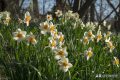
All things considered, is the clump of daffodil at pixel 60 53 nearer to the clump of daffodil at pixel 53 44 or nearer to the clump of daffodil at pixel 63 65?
the clump of daffodil at pixel 63 65

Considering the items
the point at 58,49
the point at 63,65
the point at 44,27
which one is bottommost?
the point at 63,65

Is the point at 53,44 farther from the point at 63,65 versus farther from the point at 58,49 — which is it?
the point at 63,65

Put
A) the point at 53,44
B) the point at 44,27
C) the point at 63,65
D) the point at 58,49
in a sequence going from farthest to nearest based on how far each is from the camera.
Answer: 1. the point at 44,27
2. the point at 53,44
3. the point at 58,49
4. the point at 63,65

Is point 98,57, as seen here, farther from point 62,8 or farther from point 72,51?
point 62,8

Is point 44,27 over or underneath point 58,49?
over

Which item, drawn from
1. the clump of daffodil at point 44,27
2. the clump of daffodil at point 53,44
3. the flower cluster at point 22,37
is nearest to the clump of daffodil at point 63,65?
the clump of daffodil at point 53,44

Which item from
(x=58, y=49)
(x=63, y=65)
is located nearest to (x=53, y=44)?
(x=58, y=49)

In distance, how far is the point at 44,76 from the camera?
3195mm

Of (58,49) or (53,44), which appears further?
(53,44)

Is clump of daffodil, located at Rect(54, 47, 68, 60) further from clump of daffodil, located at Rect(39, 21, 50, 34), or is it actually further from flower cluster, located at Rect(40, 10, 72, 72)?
clump of daffodil, located at Rect(39, 21, 50, 34)

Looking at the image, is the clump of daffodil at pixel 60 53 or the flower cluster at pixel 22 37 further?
the flower cluster at pixel 22 37

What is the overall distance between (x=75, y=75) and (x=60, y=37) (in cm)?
47

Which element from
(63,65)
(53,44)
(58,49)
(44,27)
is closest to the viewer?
(63,65)

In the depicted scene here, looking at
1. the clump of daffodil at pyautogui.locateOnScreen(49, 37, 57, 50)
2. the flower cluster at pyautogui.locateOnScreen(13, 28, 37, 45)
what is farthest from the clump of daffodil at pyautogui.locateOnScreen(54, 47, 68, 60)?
the flower cluster at pyautogui.locateOnScreen(13, 28, 37, 45)
